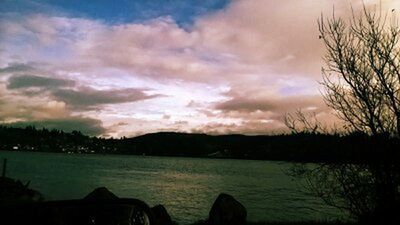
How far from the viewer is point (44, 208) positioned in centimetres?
302

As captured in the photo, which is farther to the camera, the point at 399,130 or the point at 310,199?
the point at 310,199

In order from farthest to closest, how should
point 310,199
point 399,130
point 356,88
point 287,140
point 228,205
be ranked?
point 310,199, point 228,205, point 287,140, point 356,88, point 399,130

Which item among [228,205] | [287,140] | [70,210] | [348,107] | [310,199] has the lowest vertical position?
[310,199]

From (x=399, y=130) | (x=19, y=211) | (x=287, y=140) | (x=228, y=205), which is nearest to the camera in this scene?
(x=19, y=211)

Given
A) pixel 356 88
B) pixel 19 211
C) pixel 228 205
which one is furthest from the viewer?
pixel 228 205

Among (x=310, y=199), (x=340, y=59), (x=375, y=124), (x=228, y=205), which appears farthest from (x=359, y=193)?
(x=310, y=199)

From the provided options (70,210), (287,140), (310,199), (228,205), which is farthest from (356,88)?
(310,199)

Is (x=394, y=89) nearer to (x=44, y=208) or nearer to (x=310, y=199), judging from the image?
(x=44, y=208)

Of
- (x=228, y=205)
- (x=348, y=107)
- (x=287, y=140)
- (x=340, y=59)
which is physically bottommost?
(x=228, y=205)

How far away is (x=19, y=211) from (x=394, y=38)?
14740 mm

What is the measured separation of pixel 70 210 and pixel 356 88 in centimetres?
1414

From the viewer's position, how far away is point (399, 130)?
13.8 m

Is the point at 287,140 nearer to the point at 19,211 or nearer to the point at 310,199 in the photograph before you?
the point at 19,211

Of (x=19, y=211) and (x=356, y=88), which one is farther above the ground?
(x=356, y=88)
